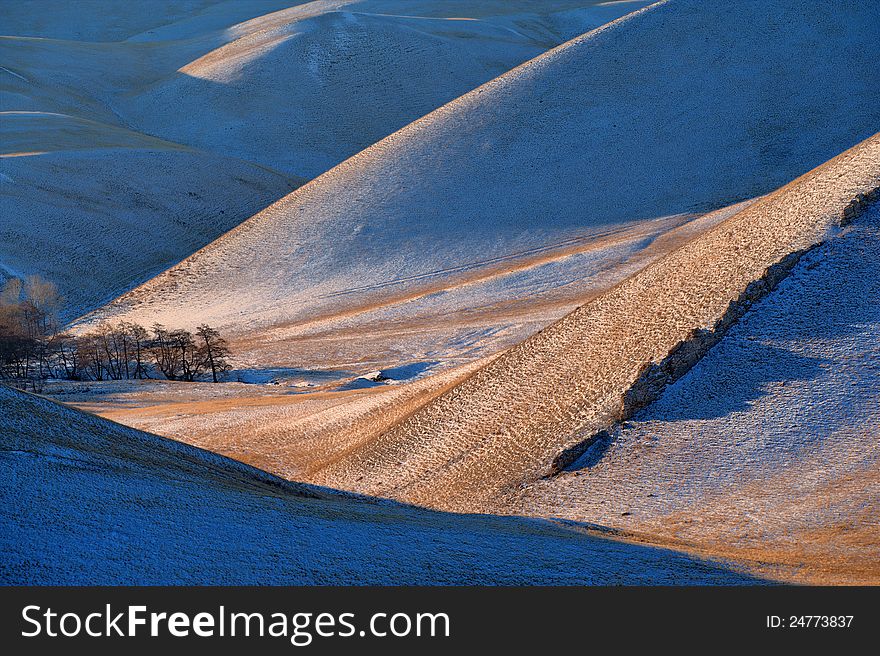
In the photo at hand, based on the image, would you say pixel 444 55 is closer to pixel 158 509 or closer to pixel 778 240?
pixel 778 240

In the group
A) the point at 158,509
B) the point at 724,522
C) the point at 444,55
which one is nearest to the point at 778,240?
the point at 724,522

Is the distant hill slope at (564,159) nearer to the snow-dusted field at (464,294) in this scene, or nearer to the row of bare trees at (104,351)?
the snow-dusted field at (464,294)

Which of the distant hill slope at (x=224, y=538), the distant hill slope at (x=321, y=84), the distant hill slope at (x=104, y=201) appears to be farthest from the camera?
the distant hill slope at (x=321, y=84)

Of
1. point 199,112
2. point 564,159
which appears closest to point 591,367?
point 564,159

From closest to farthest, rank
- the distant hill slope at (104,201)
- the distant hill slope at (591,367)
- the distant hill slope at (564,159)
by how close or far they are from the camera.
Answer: the distant hill slope at (591,367), the distant hill slope at (564,159), the distant hill slope at (104,201)

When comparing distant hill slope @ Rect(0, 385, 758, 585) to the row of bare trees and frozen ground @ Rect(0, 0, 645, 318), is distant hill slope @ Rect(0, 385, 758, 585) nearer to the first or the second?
the row of bare trees

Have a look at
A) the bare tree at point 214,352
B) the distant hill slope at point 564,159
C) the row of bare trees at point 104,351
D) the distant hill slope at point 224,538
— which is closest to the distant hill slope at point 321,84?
the distant hill slope at point 564,159
